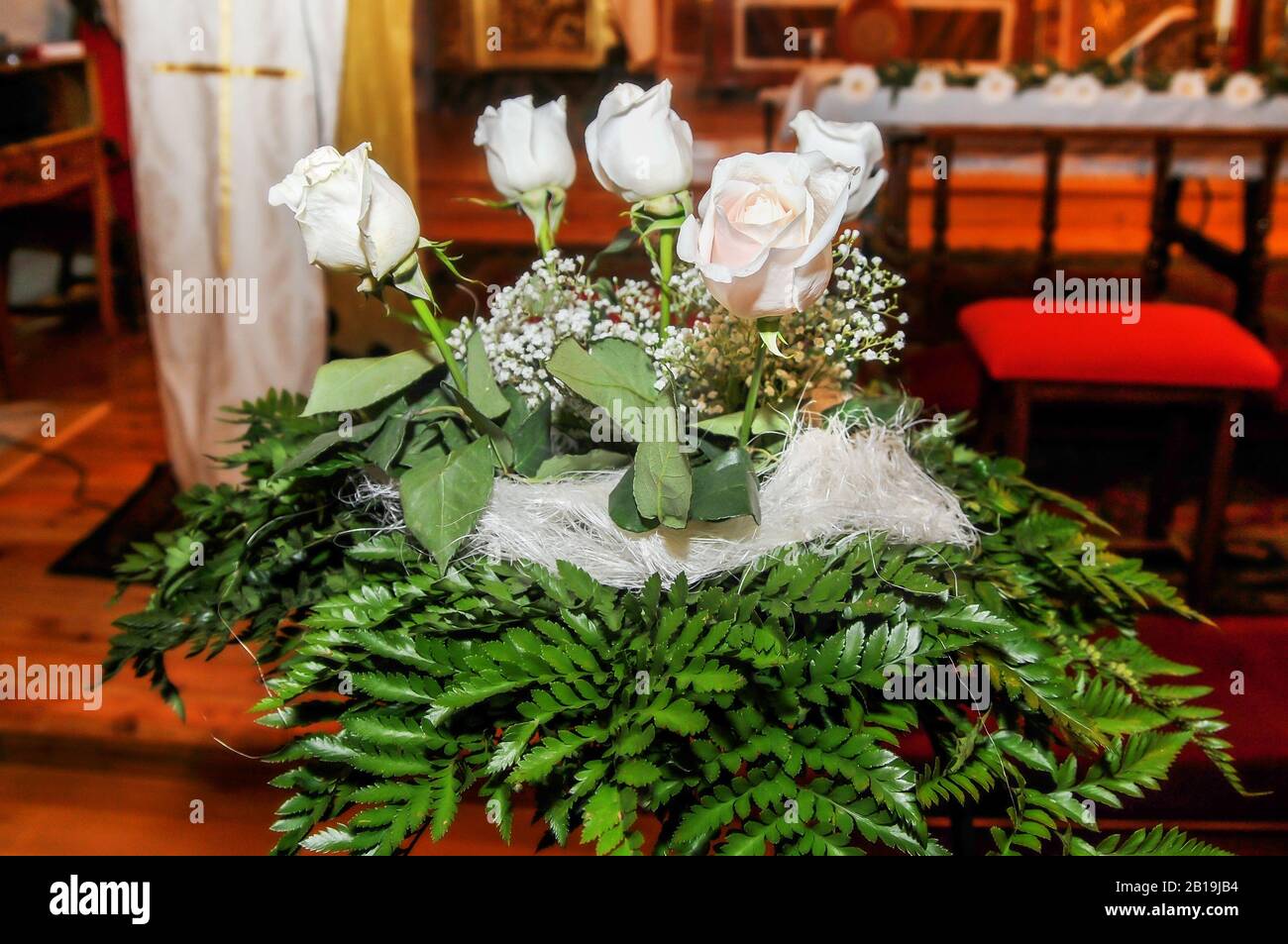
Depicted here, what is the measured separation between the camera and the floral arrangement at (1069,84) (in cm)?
378

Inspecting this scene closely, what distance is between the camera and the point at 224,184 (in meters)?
2.76

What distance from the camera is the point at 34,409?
12.0 feet

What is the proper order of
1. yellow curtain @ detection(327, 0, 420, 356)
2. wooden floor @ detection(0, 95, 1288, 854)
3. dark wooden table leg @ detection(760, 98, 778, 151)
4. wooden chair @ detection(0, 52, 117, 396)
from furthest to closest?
1. dark wooden table leg @ detection(760, 98, 778, 151)
2. wooden chair @ detection(0, 52, 117, 396)
3. yellow curtain @ detection(327, 0, 420, 356)
4. wooden floor @ detection(0, 95, 1288, 854)

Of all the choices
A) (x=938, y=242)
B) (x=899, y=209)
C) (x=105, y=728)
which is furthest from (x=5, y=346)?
(x=938, y=242)

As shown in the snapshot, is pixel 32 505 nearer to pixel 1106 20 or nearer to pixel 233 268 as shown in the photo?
pixel 233 268

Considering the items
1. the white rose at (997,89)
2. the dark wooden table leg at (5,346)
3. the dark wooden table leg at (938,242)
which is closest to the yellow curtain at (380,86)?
the dark wooden table leg at (5,346)

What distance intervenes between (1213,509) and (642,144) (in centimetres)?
181

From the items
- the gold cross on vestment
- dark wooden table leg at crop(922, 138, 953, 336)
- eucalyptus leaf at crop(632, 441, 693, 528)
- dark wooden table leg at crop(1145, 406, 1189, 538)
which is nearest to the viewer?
eucalyptus leaf at crop(632, 441, 693, 528)

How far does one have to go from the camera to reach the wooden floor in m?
1.82

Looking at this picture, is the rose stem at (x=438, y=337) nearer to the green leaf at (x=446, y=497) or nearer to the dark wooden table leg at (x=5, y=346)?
the green leaf at (x=446, y=497)

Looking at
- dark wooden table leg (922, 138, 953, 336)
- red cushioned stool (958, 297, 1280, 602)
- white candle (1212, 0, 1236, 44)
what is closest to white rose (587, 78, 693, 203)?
red cushioned stool (958, 297, 1280, 602)

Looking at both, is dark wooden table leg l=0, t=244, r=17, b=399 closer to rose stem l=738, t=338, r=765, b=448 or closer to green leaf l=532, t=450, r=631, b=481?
green leaf l=532, t=450, r=631, b=481

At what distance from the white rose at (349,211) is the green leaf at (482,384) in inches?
6.0
